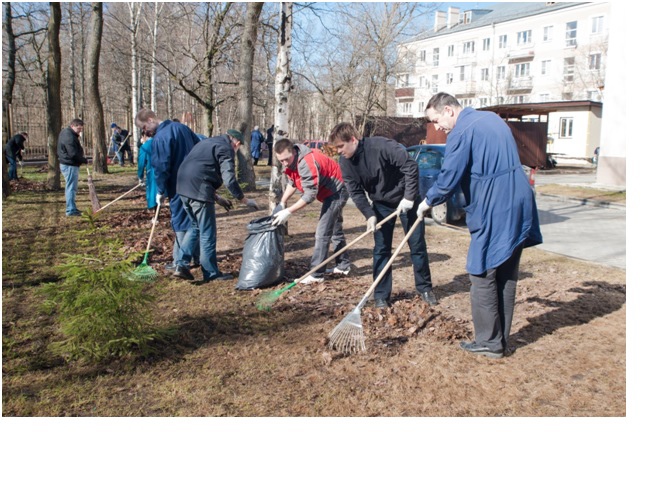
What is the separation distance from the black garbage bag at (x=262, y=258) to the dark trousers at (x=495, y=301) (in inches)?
94.6

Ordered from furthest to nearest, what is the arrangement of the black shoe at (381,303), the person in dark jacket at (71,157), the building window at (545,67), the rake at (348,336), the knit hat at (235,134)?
the building window at (545,67)
the person in dark jacket at (71,157)
the knit hat at (235,134)
the black shoe at (381,303)
the rake at (348,336)

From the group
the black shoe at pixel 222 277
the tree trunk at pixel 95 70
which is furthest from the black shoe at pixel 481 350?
the tree trunk at pixel 95 70

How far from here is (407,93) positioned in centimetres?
5000

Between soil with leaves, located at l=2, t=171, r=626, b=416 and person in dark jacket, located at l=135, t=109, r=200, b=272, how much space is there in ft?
1.97

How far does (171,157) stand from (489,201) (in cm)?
381

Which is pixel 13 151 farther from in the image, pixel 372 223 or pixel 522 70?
pixel 522 70

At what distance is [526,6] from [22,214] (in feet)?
158

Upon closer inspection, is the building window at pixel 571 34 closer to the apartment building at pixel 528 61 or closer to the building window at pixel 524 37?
the apartment building at pixel 528 61

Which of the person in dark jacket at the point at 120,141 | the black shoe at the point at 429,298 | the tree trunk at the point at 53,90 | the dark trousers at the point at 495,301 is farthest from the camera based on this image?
the person in dark jacket at the point at 120,141

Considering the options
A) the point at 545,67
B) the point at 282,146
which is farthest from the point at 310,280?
the point at 545,67

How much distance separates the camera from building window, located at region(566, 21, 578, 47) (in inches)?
1709

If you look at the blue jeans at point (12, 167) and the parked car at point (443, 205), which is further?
the blue jeans at point (12, 167)

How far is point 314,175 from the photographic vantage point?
18.8 ft

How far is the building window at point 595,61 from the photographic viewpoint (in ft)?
136
